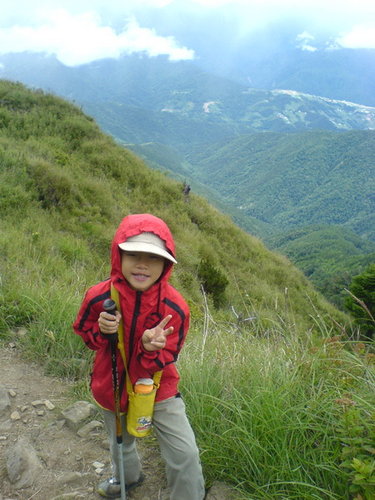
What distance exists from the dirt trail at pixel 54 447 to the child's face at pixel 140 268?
1.20 meters

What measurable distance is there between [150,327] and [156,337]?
0.13m

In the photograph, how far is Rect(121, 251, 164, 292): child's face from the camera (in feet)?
5.93

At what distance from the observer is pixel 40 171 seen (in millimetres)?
9812

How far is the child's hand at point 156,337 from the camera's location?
174 centimetres

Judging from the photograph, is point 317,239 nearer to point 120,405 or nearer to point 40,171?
point 40,171

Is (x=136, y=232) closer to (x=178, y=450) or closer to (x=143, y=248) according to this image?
(x=143, y=248)

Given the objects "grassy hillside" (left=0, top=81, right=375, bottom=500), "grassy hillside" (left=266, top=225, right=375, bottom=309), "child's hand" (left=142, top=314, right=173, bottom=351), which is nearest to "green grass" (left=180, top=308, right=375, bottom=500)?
"grassy hillside" (left=0, top=81, right=375, bottom=500)

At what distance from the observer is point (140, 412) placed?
5.97ft

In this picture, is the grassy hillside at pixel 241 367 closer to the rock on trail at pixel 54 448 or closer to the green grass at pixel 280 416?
the green grass at pixel 280 416

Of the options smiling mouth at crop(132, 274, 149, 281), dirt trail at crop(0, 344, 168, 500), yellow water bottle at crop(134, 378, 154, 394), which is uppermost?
smiling mouth at crop(132, 274, 149, 281)

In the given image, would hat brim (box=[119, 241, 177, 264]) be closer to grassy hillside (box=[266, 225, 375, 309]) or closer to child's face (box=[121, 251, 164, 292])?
child's face (box=[121, 251, 164, 292])

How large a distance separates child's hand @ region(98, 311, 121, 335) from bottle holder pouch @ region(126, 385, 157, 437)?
0.32 meters

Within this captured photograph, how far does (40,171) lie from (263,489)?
9.33m

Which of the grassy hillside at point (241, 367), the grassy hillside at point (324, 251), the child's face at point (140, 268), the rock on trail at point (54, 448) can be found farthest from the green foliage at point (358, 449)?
the grassy hillside at point (324, 251)
